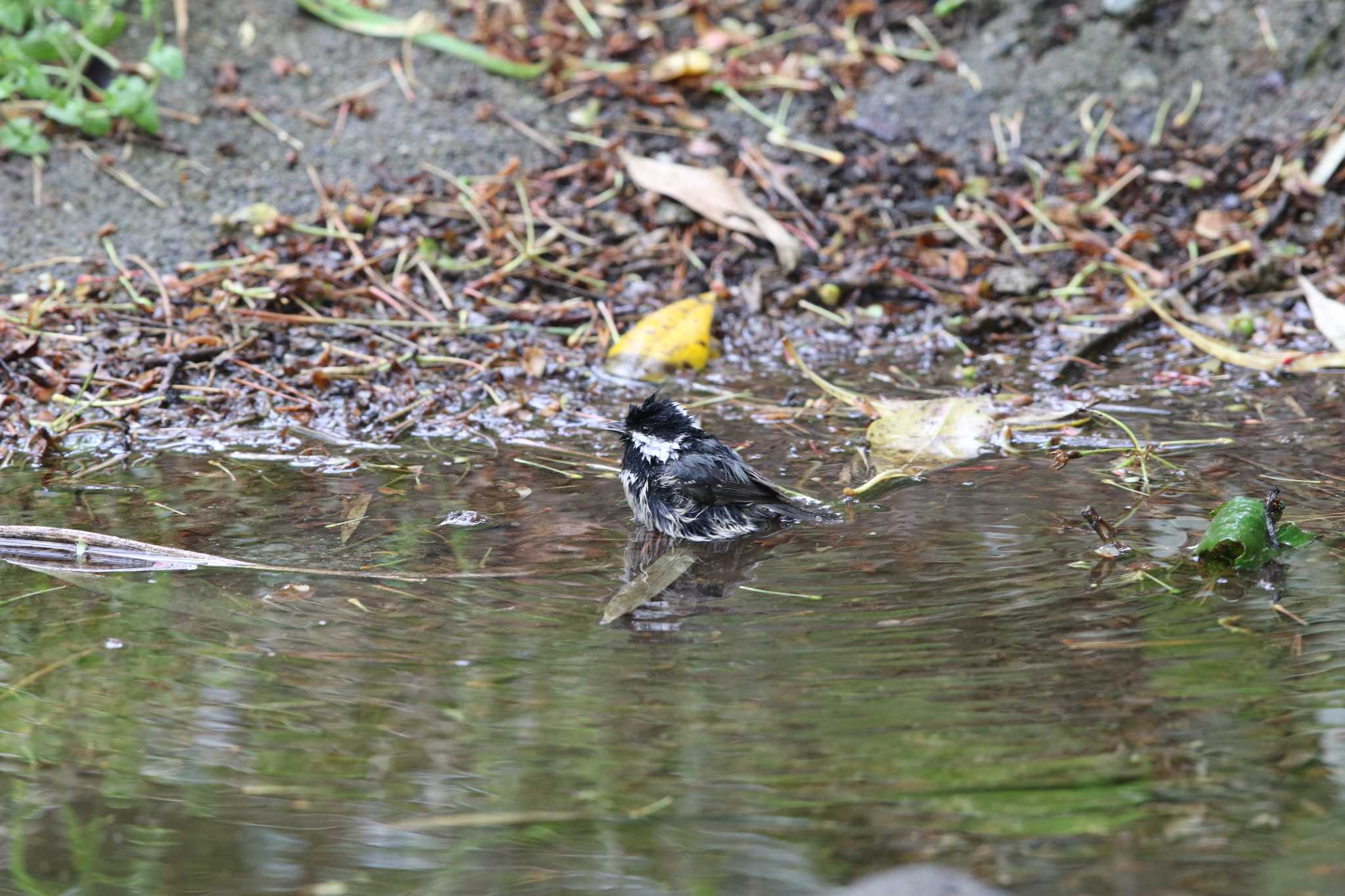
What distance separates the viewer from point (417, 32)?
862cm

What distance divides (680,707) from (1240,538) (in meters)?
1.87

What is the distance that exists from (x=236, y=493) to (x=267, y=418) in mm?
994

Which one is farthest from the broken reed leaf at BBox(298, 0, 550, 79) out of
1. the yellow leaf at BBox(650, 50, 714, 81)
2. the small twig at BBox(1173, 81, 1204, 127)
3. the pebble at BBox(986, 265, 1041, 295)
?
the small twig at BBox(1173, 81, 1204, 127)

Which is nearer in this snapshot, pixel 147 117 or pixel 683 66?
pixel 147 117

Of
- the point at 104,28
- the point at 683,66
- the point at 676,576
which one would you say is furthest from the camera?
the point at 683,66

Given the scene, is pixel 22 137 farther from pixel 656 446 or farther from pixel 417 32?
pixel 656 446

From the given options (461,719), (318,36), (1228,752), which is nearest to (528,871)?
(461,719)

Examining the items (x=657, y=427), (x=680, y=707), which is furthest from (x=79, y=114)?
(x=680, y=707)

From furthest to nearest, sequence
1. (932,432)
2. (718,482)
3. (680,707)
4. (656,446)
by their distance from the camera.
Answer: (932,432), (656,446), (718,482), (680,707)

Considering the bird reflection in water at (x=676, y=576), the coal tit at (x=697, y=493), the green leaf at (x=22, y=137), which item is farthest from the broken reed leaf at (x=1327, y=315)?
the green leaf at (x=22, y=137)

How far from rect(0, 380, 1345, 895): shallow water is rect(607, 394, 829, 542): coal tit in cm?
16

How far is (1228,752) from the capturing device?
288 cm

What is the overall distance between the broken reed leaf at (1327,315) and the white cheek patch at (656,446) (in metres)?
3.64

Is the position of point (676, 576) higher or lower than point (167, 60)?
lower
